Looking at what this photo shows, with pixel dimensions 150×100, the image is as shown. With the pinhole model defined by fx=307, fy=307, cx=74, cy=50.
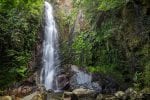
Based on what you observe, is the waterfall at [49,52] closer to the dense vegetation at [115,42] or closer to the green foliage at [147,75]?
the dense vegetation at [115,42]

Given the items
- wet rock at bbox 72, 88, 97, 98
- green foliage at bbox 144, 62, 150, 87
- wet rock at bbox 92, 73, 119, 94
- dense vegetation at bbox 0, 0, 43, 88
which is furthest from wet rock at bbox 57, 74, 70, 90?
green foliage at bbox 144, 62, 150, 87

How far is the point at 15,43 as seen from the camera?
17.0 meters

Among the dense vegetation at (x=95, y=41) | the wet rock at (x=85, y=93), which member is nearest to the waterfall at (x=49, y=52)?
the dense vegetation at (x=95, y=41)

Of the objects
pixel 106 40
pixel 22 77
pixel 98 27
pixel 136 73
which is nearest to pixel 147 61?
pixel 136 73

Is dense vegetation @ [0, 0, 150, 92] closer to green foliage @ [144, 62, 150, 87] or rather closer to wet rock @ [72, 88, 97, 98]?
green foliage @ [144, 62, 150, 87]

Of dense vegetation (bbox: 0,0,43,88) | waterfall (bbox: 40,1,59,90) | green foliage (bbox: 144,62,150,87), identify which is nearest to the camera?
green foliage (bbox: 144,62,150,87)

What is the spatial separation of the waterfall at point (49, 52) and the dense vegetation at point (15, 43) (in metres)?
1.06

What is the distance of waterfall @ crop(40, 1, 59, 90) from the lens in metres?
17.4

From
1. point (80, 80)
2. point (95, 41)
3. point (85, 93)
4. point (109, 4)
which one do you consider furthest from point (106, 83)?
point (109, 4)

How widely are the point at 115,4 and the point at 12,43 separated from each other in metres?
5.99

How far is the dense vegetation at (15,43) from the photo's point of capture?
1627cm

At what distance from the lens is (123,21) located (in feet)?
51.1

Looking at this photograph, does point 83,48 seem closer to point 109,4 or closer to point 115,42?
point 115,42

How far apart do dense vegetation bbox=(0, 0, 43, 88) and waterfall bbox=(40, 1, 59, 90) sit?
1064mm
